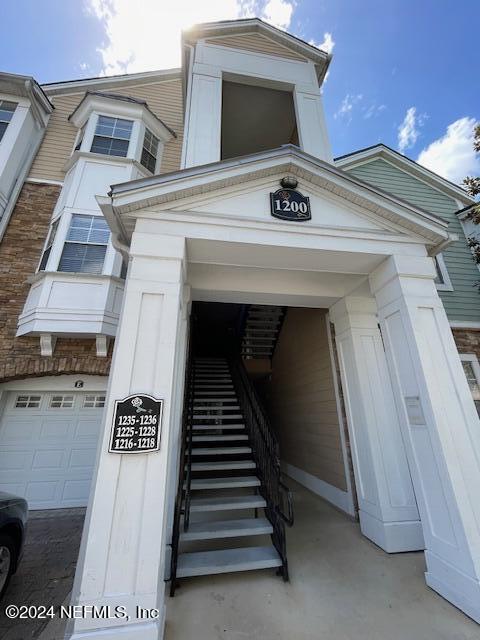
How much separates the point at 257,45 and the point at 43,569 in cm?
980

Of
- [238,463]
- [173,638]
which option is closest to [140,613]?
[173,638]

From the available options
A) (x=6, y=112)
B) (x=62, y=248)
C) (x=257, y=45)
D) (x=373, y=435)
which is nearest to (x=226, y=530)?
(x=373, y=435)

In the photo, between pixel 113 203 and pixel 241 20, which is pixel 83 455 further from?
pixel 241 20

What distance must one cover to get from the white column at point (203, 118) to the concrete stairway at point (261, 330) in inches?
156

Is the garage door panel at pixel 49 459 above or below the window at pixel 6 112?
below

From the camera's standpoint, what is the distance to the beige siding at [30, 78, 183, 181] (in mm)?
6918

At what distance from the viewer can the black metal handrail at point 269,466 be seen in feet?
9.89

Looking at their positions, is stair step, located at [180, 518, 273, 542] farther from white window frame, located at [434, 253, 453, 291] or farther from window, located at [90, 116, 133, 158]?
window, located at [90, 116, 133, 158]

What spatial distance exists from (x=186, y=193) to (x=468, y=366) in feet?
20.4

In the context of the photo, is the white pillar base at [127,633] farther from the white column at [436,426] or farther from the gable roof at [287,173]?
the gable roof at [287,173]

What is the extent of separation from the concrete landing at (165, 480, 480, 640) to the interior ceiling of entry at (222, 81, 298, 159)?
7.99m

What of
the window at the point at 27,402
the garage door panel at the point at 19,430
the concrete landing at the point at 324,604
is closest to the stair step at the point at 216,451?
the concrete landing at the point at 324,604

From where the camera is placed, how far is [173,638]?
222 centimetres

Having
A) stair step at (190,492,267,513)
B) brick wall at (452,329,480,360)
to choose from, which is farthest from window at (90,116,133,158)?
brick wall at (452,329,480,360)
